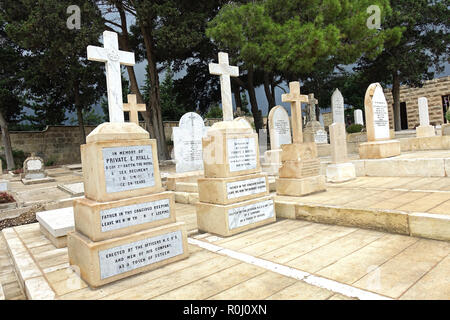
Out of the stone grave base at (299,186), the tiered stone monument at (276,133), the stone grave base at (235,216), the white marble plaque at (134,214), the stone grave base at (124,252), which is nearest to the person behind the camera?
the stone grave base at (124,252)

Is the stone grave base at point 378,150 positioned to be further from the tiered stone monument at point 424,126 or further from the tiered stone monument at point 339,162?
the tiered stone monument at point 424,126

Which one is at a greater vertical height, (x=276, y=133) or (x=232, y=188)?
(x=276, y=133)

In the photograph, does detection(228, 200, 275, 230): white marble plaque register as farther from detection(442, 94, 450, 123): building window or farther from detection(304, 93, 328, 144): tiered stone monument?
detection(442, 94, 450, 123): building window

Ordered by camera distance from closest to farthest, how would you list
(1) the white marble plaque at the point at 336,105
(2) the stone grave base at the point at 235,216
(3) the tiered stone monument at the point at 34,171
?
(2) the stone grave base at the point at 235,216
(3) the tiered stone monument at the point at 34,171
(1) the white marble plaque at the point at 336,105

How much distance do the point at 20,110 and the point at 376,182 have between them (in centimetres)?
2338

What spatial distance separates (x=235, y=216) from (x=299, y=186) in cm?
175

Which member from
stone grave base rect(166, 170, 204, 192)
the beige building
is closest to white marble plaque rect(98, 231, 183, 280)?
stone grave base rect(166, 170, 204, 192)

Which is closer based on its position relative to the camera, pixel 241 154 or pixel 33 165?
pixel 241 154

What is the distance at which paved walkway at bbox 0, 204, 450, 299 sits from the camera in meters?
2.18

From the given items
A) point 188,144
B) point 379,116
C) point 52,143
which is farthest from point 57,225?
point 52,143

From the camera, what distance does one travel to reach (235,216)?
151 inches

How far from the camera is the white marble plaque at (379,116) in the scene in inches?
283

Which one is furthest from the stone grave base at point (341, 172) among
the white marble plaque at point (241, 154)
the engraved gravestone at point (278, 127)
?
the engraved gravestone at point (278, 127)

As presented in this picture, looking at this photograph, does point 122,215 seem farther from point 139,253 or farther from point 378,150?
point 378,150
